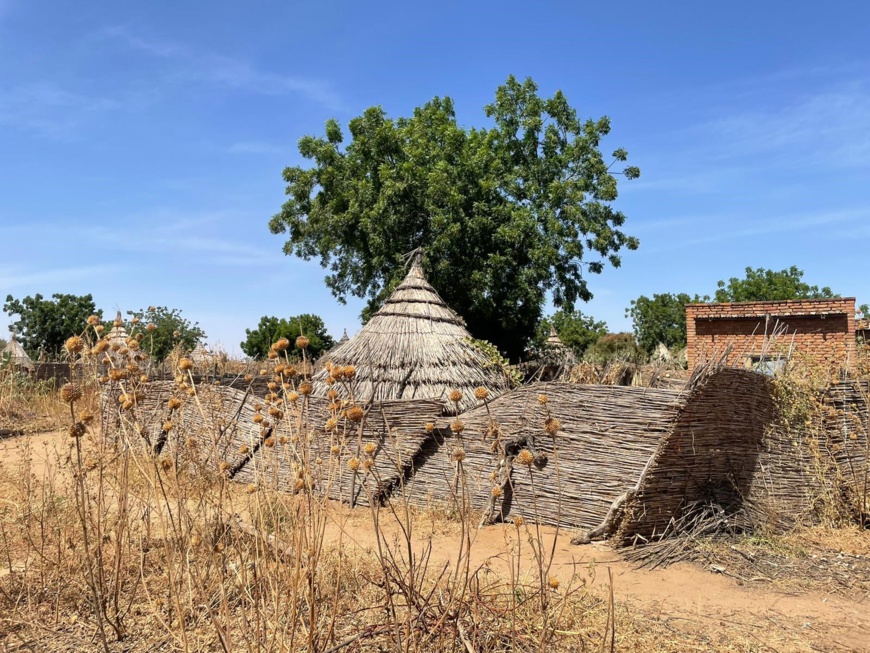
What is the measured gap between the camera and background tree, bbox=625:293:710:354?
39.2 metres

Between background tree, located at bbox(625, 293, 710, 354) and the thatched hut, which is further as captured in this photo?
background tree, located at bbox(625, 293, 710, 354)

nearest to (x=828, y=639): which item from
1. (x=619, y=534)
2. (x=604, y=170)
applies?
(x=619, y=534)

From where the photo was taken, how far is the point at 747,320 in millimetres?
16609

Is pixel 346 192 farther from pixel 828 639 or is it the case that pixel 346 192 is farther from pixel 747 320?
pixel 828 639

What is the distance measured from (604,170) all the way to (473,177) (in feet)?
12.7

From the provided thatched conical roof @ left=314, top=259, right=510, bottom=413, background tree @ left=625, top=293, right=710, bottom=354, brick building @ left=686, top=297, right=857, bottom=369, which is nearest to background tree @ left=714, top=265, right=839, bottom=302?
background tree @ left=625, top=293, right=710, bottom=354

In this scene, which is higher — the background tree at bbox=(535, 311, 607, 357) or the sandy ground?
the background tree at bbox=(535, 311, 607, 357)

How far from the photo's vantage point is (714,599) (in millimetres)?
4434

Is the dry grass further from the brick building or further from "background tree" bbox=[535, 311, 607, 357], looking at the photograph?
"background tree" bbox=[535, 311, 607, 357]

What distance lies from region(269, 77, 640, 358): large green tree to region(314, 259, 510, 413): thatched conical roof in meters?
7.09

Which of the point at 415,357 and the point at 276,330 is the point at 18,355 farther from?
the point at 415,357

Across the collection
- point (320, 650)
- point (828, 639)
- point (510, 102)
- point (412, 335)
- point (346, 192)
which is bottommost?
point (828, 639)

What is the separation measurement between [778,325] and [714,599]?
13.0 metres

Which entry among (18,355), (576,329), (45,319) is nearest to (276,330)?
(18,355)
